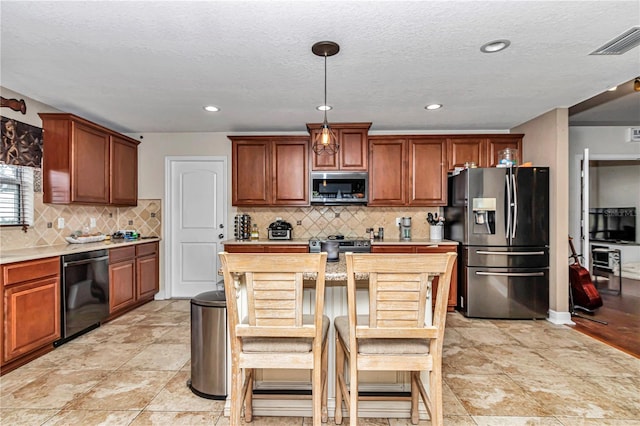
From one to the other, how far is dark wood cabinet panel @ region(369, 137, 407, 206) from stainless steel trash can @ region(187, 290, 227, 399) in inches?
113

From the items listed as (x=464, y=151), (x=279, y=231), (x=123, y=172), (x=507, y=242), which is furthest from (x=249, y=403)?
(x=464, y=151)

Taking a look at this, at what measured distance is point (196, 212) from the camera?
4984mm

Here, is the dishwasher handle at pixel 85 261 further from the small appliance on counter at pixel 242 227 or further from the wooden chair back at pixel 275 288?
the wooden chair back at pixel 275 288

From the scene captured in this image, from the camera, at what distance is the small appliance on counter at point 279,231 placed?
4.69m

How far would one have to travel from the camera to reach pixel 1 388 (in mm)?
2414

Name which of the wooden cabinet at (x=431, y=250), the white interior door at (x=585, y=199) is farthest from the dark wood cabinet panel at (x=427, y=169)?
the white interior door at (x=585, y=199)

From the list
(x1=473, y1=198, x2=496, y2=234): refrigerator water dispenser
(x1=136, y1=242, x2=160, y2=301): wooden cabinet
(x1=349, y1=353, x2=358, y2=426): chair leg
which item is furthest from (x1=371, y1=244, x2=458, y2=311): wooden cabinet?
(x1=136, y1=242, x2=160, y2=301): wooden cabinet

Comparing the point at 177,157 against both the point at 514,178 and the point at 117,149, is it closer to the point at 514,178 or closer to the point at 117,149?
the point at 117,149

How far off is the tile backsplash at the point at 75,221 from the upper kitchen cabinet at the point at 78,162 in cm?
23

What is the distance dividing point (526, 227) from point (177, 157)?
4690 millimetres

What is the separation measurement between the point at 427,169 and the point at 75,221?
4.46 meters

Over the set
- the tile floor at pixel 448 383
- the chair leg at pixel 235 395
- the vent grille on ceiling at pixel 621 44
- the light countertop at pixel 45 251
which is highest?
the vent grille on ceiling at pixel 621 44

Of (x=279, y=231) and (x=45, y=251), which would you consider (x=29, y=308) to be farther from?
(x=279, y=231)

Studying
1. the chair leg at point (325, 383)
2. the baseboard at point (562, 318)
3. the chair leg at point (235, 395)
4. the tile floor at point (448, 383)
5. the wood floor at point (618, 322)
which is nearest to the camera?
the chair leg at point (235, 395)
